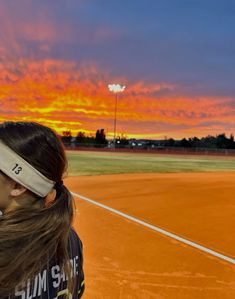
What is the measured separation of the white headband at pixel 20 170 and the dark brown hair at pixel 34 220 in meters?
0.02

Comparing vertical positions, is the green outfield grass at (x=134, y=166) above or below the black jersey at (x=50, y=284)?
below

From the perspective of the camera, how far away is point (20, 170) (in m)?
1.26

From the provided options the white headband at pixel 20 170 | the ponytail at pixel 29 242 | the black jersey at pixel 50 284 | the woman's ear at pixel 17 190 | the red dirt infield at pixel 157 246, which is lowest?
the red dirt infield at pixel 157 246

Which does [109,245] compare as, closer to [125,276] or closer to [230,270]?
[125,276]

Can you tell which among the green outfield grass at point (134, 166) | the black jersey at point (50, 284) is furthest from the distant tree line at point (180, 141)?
the black jersey at point (50, 284)

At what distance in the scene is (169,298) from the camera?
12.1 feet

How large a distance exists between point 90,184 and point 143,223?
6.72 m

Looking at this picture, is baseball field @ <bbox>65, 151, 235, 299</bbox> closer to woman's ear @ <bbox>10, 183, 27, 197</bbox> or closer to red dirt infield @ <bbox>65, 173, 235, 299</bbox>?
red dirt infield @ <bbox>65, 173, 235, 299</bbox>

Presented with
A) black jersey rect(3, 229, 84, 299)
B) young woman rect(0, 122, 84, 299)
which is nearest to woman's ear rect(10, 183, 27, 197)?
young woman rect(0, 122, 84, 299)

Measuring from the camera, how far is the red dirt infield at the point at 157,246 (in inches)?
155

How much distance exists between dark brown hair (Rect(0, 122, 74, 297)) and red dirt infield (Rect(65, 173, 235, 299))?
2.61 meters

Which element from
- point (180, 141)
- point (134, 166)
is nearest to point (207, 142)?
point (180, 141)

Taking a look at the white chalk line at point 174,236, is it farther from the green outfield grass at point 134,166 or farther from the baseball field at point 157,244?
the green outfield grass at point 134,166

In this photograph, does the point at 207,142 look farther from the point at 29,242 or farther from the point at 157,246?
the point at 29,242
